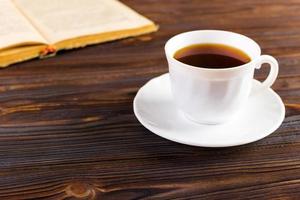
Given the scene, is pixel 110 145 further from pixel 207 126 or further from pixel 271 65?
→ pixel 271 65

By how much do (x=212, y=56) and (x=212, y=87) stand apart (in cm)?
10

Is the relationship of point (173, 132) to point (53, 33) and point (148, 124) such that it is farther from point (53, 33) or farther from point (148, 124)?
point (53, 33)

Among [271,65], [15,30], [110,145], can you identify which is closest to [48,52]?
[15,30]

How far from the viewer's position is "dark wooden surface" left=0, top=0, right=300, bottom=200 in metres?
0.58

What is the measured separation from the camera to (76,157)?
63 centimetres

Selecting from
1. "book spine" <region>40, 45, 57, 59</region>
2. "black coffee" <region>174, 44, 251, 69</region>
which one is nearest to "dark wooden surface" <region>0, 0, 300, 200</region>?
"book spine" <region>40, 45, 57, 59</region>

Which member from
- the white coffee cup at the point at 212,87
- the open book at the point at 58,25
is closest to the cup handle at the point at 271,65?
the white coffee cup at the point at 212,87

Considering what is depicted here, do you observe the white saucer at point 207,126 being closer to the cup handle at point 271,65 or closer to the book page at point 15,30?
the cup handle at point 271,65

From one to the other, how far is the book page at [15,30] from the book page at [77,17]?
0.03 metres

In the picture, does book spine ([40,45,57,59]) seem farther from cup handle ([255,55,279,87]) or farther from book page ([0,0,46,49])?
cup handle ([255,55,279,87])

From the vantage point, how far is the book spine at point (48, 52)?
3.02 feet

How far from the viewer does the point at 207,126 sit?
0.67 metres

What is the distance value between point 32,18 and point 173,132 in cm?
58

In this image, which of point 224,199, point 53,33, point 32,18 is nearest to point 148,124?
point 224,199
